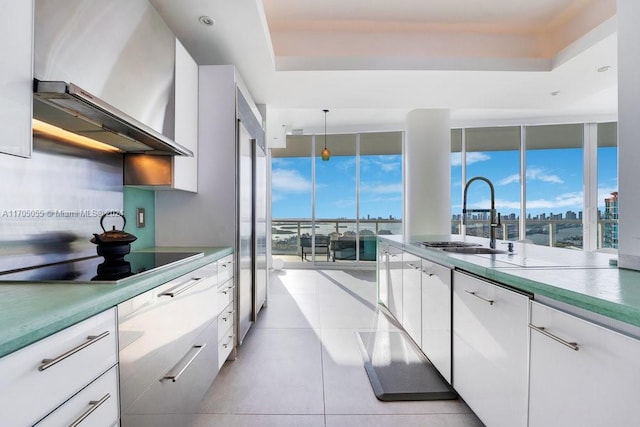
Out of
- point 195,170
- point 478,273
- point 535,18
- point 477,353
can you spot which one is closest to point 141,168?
point 195,170

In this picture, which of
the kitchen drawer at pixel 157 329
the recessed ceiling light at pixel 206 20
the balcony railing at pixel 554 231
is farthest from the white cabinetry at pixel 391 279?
the balcony railing at pixel 554 231

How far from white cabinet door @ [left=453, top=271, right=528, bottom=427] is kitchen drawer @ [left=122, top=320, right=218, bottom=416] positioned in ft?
4.55

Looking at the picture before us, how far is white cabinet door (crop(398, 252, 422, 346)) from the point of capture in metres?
2.23

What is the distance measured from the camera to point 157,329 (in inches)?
47.1

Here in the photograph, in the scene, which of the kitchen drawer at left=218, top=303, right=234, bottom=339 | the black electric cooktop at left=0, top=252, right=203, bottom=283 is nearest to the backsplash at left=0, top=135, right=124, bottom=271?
the black electric cooktop at left=0, top=252, right=203, bottom=283

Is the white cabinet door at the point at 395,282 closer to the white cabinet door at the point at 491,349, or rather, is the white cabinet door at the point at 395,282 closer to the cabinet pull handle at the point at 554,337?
the white cabinet door at the point at 491,349

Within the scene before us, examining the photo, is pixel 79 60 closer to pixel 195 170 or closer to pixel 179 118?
pixel 179 118

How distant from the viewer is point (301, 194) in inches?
255

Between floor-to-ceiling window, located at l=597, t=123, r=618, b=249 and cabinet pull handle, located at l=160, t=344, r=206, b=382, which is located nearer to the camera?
cabinet pull handle, located at l=160, t=344, r=206, b=382

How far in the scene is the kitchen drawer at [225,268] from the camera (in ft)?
6.58

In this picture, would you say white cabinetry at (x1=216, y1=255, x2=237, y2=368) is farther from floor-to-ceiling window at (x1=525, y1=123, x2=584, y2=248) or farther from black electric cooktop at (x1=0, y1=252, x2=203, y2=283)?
floor-to-ceiling window at (x1=525, y1=123, x2=584, y2=248)

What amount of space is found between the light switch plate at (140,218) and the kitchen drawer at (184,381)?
905 mm

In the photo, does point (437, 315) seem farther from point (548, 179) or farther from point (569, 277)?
point (548, 179)

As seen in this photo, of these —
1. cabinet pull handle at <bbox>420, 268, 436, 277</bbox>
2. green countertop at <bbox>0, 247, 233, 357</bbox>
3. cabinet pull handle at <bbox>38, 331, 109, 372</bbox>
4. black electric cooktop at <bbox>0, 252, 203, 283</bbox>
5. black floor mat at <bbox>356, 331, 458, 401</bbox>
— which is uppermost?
Result: black electric cooktop at <bbox>0, 252, 203, 283</bbox>
